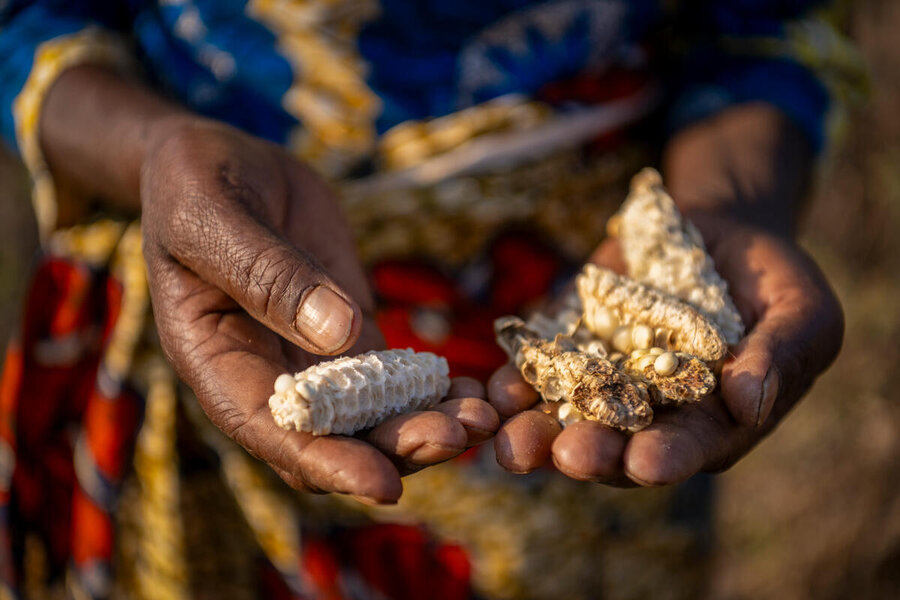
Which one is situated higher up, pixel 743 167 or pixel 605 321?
pixel 743 167

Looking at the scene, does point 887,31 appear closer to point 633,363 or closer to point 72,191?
point 633,363

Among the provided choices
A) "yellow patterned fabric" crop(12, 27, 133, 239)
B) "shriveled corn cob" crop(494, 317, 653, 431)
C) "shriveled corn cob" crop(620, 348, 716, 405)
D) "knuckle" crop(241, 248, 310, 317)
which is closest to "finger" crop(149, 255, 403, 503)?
"knuckle" crop(241, 248, 310, 317)

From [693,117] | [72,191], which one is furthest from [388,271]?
[693,117]

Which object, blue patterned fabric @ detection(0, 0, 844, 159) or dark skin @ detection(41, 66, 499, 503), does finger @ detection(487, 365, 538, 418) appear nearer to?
dark skin @ detection(41, 66, 499, 503)

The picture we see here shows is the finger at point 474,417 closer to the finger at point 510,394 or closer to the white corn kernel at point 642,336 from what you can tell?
the finger at point 510,394

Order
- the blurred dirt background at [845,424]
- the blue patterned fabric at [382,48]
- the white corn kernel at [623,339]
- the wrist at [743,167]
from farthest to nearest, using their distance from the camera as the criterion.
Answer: the blurred dirt background at [845,424], the wrist at [743,167], the blue patterned fabric at [382,48], the white corn kernel at [623,339]

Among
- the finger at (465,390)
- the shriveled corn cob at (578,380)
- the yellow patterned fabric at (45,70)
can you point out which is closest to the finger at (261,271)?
the finger at (465,390)

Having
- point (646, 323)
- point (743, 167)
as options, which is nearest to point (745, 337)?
point (646, 323)

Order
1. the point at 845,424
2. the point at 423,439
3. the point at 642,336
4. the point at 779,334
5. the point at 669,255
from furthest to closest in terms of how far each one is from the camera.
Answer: the point at 845,424
the point at 669,255
the point at 642,336
the point at 779,334
the point at 423,439

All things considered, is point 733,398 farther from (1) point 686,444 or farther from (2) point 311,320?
(2) point 311,320
